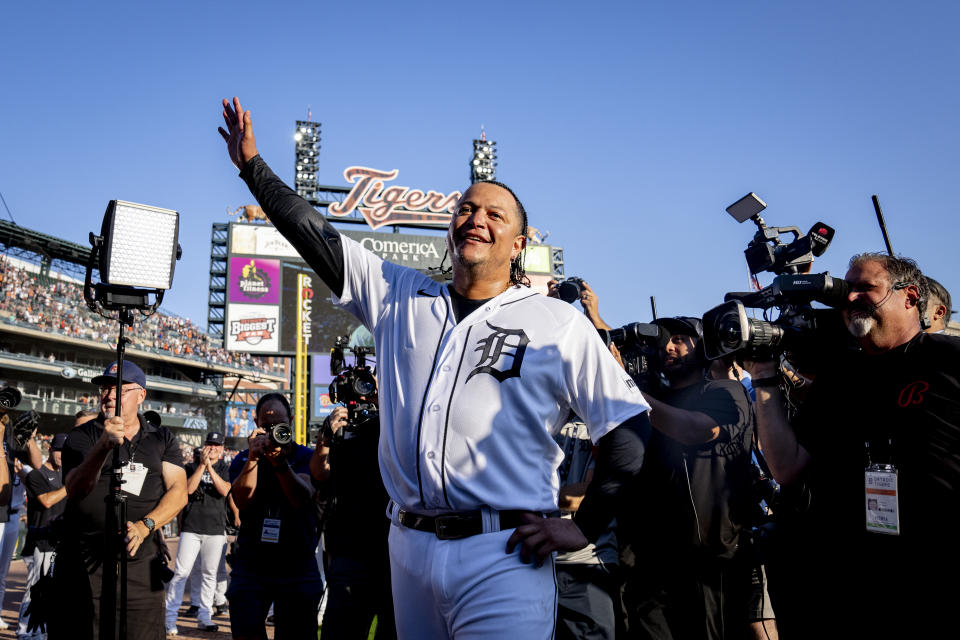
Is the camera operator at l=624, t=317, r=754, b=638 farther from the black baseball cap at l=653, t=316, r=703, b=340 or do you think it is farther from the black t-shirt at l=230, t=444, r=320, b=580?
the black t-shirt at l=230, t=444, r=320, b=580

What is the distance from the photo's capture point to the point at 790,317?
2961 millimetres

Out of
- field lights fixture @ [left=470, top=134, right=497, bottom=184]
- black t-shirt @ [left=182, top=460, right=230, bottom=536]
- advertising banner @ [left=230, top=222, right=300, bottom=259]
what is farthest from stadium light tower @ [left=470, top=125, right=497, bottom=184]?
black t-shirt @ [left=182, top=460, right=230, bottom=536]

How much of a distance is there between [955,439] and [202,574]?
8328mm

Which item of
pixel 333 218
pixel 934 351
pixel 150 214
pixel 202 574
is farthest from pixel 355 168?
pixel 934 351

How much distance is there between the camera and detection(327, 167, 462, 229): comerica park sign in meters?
34.9

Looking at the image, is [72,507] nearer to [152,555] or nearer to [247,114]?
[152,555]

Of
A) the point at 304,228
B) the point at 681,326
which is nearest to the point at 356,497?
the point at 681,326

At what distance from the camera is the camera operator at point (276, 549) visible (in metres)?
4.72

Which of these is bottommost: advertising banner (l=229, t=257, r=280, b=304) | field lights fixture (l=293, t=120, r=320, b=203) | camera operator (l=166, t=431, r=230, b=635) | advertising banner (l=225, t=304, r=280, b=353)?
camera operator (l=166, t=431, r=230, b=635)

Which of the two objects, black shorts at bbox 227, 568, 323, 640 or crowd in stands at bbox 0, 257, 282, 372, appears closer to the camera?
black shorts at bbox 227, 568, 323, 640

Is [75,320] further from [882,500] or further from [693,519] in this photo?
[882,500]

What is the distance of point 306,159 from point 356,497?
42051mm

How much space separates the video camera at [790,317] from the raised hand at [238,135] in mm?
1938

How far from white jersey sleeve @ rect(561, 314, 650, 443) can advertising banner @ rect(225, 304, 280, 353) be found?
1101 inches
